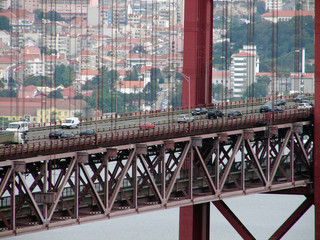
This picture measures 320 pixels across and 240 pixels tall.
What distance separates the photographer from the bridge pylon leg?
4608 cm

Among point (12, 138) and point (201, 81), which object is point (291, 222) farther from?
point (12, 138)

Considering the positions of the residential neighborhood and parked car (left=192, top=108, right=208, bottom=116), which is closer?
parked car (left=192, top=108, right=208, bottom=116)

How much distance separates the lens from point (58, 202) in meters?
35.8

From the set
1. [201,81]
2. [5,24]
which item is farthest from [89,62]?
[201,81]

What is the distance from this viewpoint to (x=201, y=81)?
4753cm

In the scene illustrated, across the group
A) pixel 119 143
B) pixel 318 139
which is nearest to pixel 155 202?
pixel 119 143

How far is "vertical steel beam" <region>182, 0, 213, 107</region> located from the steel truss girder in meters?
3.40

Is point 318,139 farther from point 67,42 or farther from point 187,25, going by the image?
point 67,42

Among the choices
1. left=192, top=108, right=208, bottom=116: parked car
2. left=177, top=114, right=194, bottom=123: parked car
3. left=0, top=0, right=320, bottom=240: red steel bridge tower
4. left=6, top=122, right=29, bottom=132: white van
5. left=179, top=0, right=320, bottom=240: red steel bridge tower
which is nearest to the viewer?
left=0, top=0, right=320, bottom=240: red steel bridge tower

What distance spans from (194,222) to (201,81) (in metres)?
7.14

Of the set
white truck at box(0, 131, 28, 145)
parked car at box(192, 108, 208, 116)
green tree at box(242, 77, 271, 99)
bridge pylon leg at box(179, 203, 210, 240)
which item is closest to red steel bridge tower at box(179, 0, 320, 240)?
bridge pylon leg at box(179, 203, 210, 240)

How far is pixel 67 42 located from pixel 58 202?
7401 centimetres

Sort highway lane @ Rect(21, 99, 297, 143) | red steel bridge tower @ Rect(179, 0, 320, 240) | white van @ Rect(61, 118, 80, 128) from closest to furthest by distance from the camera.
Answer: highway lane @ Rect(21, 99, 297, 143), red steel bridge tower @ Rect(179, 0, 320, 240), white van @ Rect(61, 118, 80, 128)

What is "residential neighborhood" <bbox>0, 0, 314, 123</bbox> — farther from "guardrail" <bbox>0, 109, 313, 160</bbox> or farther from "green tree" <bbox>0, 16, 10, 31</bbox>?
"guardrail" <bbox>0, 109, 313, 160</bbox>
